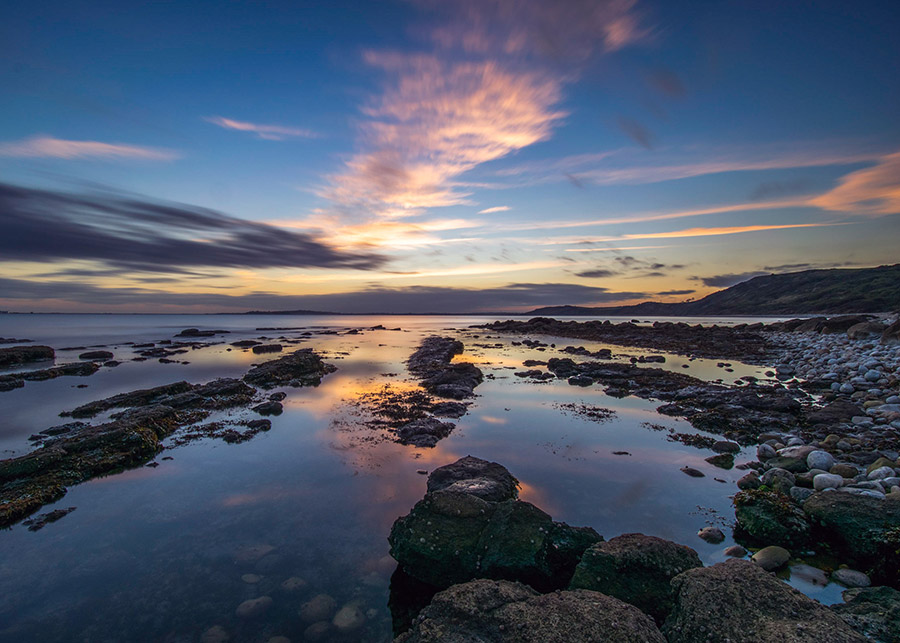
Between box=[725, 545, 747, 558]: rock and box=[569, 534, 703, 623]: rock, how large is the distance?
2136 mm

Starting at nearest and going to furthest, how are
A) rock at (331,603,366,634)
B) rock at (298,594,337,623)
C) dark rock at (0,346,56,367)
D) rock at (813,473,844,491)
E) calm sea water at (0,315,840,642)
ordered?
1. rock at (331,603,366,634)
2. rock at (298,594,337,623)
3. calm sea water at (0,315,840,642)
4. rock at (813,473,844,491)
5. dark rock at (0,346,56,367)

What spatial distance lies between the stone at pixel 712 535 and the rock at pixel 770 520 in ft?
1.15

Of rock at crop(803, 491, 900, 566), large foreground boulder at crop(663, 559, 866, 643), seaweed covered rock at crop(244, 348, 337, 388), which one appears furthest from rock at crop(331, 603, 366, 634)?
seaweed covered rock at crop(244, 348, 337, 388)

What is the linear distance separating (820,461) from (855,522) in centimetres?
354

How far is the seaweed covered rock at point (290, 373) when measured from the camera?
25.3 meters

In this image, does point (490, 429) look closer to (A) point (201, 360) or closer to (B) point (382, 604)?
(B) point (382, 604)

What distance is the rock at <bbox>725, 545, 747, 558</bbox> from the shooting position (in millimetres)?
6953

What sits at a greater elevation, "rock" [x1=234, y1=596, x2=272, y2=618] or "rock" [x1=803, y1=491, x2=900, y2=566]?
"rock" [x1=803, y1=491, x2=900, y2=566]

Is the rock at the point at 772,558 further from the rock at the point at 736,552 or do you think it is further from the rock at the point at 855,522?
the rock at the point at 855,522

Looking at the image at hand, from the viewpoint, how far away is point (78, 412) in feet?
57.6

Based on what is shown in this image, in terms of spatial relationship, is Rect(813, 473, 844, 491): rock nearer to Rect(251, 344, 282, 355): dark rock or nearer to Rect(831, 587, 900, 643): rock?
Rect(831, 587, 900, 643): rock

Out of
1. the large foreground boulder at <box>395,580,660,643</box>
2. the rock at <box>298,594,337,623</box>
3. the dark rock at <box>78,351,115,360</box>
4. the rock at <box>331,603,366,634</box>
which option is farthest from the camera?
the dark rock at <box>78,351,115,360</box>

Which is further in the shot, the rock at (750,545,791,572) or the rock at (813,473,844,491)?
the rock at (813,473,844,491)

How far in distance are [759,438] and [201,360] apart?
149 feet
